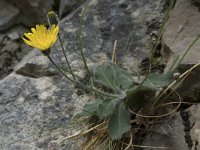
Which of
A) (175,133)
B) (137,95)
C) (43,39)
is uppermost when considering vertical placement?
(43,39)

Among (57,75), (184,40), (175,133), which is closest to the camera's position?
(175,133)

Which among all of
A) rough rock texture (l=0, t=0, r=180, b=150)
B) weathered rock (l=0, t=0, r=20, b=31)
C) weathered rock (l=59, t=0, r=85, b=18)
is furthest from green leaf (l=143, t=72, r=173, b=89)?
weathered rock (l=0, t=0, r=20, b=31)

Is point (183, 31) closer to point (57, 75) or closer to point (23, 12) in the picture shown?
point (57, 75)

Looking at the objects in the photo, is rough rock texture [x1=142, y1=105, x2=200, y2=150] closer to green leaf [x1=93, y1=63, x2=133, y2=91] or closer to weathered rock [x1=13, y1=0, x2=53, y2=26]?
green leaf [x1=93, y1=63, x2=133, y2=91]

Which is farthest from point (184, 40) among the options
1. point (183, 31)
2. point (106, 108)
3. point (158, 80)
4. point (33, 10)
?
point (33, 10)

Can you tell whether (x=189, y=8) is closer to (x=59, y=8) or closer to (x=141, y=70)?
(x=141, y=70)

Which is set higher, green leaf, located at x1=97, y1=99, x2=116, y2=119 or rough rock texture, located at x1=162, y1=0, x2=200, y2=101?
green leaf, located at x1=97, y1=99, x2=116, y2=119

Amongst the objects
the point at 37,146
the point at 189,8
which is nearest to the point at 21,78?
the point at 37,146
